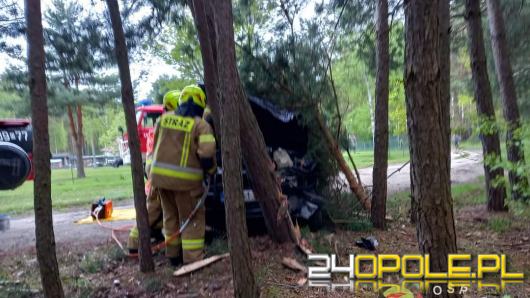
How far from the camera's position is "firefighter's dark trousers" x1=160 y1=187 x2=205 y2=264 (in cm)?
474

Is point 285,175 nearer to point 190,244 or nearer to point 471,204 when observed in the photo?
point 190,244

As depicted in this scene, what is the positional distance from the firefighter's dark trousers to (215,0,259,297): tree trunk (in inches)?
69.7

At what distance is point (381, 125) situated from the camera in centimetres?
639

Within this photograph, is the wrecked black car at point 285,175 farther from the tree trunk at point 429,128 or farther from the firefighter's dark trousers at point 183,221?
the tree trunk at point 429,128

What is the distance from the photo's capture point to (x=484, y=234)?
6047mm

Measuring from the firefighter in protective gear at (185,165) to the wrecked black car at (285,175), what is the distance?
75cm

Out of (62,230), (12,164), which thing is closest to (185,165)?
(12,164)

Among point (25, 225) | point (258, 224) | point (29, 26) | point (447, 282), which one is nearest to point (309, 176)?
point (258, 224)

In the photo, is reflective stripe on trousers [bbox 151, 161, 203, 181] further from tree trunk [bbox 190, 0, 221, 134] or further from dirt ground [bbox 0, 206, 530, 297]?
dirt ground [bbox 0, 206, 530, 297]

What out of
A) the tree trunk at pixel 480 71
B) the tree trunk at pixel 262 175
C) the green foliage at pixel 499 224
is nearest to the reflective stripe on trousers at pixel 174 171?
the tree trunk at pixel 262 175

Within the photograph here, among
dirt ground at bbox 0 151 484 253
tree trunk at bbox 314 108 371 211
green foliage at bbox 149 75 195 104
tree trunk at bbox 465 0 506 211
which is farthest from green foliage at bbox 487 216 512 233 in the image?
green foliage at bbox 149 75 195 104

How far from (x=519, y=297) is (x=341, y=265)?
1.65m

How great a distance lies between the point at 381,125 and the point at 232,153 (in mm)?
4003

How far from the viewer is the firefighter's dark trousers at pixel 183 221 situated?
4.74 meters
